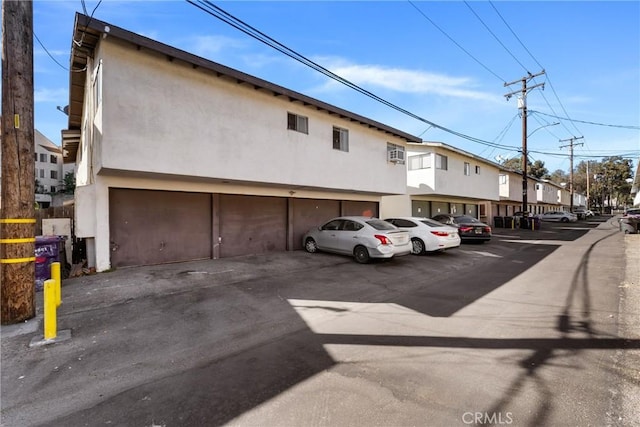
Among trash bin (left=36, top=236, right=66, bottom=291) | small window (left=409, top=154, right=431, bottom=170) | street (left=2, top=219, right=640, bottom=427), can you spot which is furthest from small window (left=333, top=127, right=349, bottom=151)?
trash bin (left=36, top=236, right=66, bottom=291)

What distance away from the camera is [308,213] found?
1408cm

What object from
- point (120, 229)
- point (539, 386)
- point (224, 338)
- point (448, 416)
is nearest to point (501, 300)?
point (539, 386)

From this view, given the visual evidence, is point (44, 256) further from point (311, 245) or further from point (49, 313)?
point (311, 245)

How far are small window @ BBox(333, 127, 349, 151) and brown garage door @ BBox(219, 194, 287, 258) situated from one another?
3169 mm

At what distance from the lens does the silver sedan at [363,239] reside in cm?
1020

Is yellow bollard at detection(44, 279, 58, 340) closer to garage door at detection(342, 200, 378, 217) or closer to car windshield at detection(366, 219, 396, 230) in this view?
car windshield at detection(366, 219, 396, 230)

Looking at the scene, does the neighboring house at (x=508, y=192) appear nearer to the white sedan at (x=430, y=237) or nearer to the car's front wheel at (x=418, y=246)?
the white sedan at (x=430, y=237)

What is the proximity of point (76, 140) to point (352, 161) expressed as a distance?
43.0 feet

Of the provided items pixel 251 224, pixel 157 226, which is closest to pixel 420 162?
pixel 251 224

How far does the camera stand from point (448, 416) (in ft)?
9.18

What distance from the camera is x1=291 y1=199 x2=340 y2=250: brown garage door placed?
1352 centimetres

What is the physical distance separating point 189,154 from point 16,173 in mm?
4020

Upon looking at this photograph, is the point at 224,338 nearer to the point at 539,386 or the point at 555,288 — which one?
the point at 539,386
